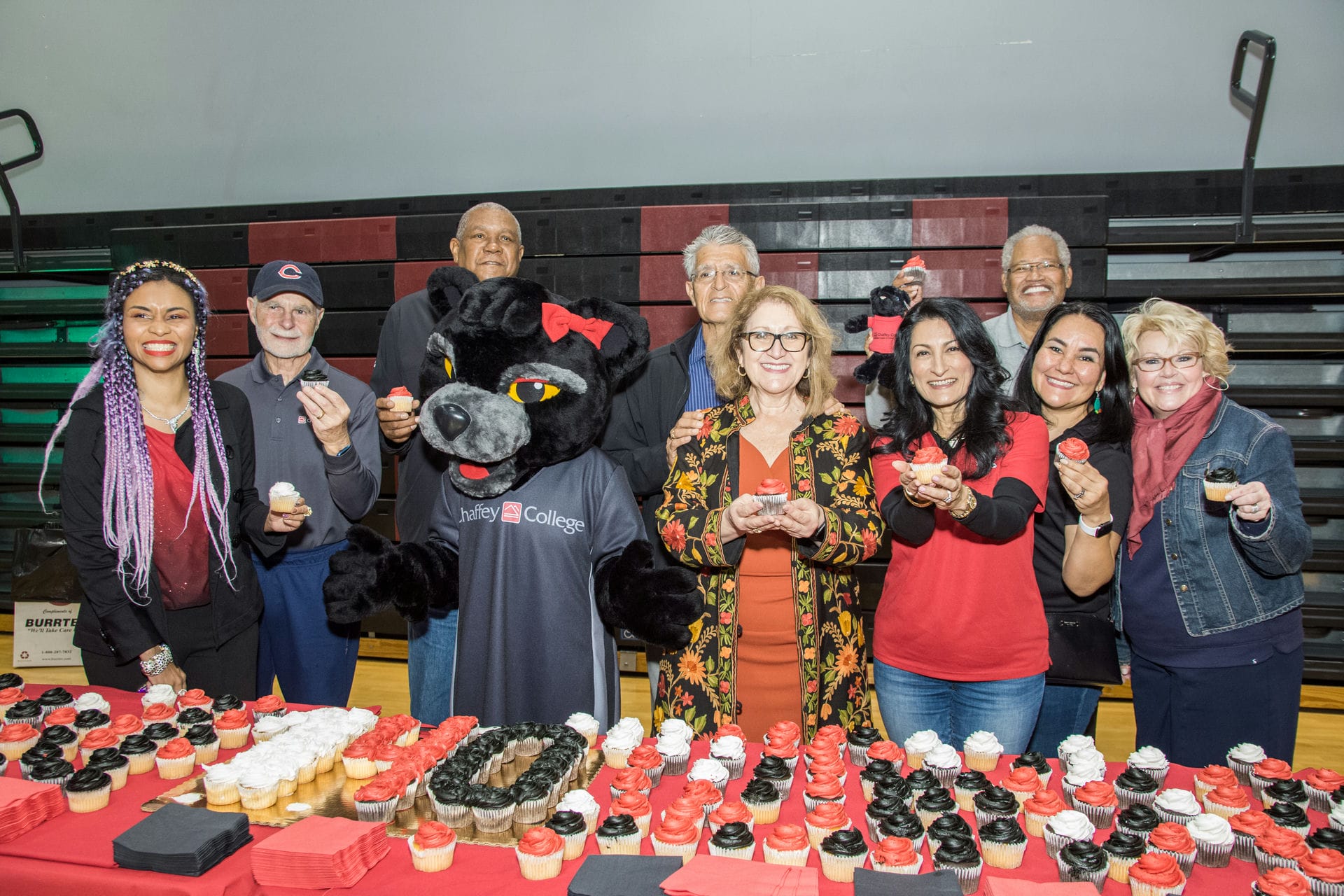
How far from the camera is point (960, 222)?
13.9ft

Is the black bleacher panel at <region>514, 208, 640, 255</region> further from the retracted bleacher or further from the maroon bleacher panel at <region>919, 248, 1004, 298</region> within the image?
the maroon bleacher panel at <region>919, 248, 1004, 298</region>

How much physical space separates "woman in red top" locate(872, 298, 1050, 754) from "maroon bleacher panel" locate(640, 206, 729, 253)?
2.57 m

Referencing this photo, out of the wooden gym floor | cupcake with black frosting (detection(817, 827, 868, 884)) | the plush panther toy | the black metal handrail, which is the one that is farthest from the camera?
the black metal handrail

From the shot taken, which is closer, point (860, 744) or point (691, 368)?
point (860, 744)

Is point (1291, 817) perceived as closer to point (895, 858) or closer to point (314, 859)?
point (895, 858)

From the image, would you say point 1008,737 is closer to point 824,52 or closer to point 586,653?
point 586,653

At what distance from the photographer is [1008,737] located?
6.19 feet

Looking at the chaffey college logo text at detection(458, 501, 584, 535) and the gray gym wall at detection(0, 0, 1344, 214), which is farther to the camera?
the gray gym wall at detection(0, 0, 1344, 214)

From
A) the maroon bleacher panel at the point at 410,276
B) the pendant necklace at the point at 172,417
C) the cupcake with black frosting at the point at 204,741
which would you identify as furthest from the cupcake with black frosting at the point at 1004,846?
the maroon bleacher panel at the point at 410,276

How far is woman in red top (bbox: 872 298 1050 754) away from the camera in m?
1.86

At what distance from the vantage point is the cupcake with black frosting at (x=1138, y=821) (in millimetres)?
1317

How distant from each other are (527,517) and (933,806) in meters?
0.98

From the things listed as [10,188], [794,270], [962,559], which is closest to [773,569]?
[962,559]

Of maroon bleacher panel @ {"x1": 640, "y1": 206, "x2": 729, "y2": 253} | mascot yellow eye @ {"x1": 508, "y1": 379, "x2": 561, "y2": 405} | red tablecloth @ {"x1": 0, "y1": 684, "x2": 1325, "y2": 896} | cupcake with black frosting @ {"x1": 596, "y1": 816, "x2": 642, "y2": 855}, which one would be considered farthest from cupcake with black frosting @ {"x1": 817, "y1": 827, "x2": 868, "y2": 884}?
maroon bleacher panel @ {"x1": 640, "y1": 206, "x2": 729, "y2": 253}
